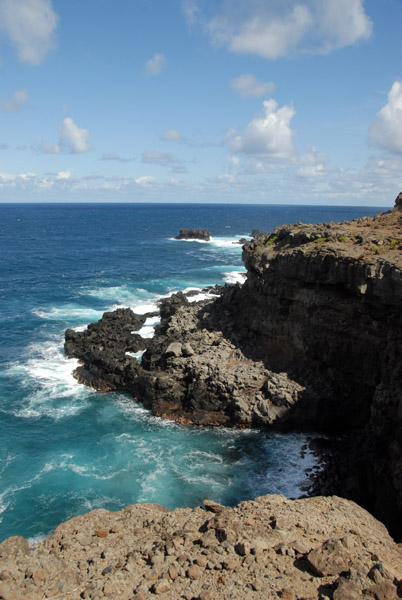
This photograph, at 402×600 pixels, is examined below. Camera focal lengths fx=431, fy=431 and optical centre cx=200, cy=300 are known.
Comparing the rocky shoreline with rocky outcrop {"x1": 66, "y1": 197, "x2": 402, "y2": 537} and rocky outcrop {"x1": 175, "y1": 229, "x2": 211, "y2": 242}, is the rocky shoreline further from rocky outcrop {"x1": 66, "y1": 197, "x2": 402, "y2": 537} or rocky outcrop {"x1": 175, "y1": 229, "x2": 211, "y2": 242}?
rocky outcrop {"x1": 175, "y1": 229, "x2": 211, "y2": 242}

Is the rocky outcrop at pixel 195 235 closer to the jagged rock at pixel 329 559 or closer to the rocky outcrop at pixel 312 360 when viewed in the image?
the rocky outcrop at pixel 312 360

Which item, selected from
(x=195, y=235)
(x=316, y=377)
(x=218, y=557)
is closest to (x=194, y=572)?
(x=218, y=557)

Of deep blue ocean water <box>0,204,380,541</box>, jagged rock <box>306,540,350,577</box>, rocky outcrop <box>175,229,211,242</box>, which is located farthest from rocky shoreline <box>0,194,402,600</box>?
rocky outcrop <box>175,229,211,242</box>

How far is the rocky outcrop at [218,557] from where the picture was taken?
13.1 m

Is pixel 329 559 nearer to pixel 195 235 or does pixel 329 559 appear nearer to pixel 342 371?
pixel 342 371

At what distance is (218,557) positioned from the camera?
14.4 m

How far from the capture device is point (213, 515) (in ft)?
57.0

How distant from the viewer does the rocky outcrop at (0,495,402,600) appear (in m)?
13.1

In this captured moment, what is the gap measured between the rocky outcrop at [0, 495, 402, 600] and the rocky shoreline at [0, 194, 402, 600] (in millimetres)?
48

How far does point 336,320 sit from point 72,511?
21658 mm

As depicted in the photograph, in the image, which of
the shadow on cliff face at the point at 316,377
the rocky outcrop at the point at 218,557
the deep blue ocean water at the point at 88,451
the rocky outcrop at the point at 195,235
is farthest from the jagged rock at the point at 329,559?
the rocky outcrop at the point at 195,235

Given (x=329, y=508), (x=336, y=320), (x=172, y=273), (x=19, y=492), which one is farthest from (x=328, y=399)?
(x=172, y=273)

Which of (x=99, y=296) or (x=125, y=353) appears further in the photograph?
(x=99, y=296)

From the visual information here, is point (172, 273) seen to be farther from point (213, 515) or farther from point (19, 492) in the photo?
point (213, 515)
